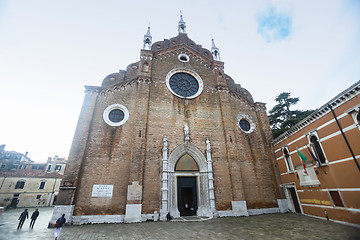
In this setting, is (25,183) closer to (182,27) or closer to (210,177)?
(210,177)

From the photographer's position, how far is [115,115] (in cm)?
1378

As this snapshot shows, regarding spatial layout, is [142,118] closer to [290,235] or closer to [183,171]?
[183,171]

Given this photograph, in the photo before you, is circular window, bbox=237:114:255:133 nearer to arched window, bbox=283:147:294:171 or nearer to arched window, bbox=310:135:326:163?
arched window, bbox=283:147:294:171

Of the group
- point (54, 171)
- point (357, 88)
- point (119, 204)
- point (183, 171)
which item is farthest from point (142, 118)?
point (54, 171)

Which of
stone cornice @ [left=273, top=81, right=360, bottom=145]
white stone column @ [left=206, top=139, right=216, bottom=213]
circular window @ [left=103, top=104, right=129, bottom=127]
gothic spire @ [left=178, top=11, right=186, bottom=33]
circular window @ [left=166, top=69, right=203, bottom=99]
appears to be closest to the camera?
stone cornice @ [left=273, top=81, right=360, bottom=145]

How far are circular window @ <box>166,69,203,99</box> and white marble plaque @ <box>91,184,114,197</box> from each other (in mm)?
9357

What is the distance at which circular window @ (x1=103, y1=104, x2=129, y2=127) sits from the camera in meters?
13.3

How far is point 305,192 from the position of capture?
38.8 feet

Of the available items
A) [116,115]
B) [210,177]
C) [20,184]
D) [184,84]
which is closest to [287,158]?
[210,177]

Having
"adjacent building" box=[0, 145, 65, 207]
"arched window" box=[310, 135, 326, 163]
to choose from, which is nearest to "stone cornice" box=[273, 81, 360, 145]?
"arched window" box=[310, 135, 326, 163]

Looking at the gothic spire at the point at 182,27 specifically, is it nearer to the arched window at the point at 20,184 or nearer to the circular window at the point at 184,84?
the circular window at the point at 184,84

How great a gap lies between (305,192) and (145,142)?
1223 cm

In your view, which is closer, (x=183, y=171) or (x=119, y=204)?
(x=119, y=204)

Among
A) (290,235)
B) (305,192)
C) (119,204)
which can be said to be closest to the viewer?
(290,235)
